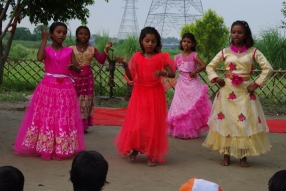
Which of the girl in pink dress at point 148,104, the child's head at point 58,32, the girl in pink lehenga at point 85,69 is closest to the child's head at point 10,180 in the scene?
the girl in pink dress at point 148,104

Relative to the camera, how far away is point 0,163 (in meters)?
6.23

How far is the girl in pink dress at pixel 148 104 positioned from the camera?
20.7 feet

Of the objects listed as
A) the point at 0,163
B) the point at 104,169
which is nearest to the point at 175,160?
the point at 0,163

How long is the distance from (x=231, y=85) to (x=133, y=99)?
117 cm

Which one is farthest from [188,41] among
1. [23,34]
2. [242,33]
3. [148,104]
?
[23,34]

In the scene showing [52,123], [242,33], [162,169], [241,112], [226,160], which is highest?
[242,33]

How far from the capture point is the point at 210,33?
26078mm

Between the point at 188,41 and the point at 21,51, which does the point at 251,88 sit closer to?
the point at 188,41

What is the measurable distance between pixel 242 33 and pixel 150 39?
3.51 ft

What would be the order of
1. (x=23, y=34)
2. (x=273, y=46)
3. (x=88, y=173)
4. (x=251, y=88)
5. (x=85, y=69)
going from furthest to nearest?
(x=23, y=34) < (x=273, y=46) < (x=85, y=69) < (x=251, y=88) < (x=88, y=173)

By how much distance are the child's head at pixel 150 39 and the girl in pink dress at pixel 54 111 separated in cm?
87

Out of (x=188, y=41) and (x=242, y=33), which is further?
(x=188, y=41)

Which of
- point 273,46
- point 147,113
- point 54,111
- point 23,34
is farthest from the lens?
point 23,34

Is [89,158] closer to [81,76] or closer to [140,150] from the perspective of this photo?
[140,150]
